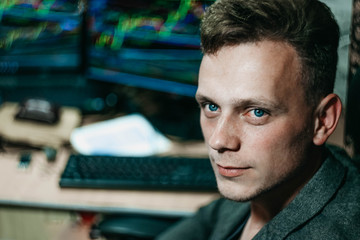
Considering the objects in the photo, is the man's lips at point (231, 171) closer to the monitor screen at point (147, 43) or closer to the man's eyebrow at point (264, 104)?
the man's eyebrow at point (264, 104)

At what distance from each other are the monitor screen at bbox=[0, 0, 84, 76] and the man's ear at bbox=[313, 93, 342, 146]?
971 mm

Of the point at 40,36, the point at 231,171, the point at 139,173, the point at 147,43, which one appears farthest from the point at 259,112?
the point at 40,36

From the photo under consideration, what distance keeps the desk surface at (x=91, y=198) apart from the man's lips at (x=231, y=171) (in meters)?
0.40

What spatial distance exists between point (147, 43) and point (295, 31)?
2.64 ft

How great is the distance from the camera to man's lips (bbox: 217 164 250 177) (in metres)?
0.71

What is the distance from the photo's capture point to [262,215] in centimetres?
86

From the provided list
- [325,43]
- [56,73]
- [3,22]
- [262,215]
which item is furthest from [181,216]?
[3,22]

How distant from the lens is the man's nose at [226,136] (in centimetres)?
69

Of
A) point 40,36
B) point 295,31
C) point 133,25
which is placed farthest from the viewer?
point 40,36

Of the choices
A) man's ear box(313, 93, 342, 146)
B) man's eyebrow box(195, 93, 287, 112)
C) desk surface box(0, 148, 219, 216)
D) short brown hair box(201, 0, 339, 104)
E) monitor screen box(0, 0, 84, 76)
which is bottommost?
desk surface box(0, 148, 219, 216)

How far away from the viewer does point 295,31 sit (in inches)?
25.8

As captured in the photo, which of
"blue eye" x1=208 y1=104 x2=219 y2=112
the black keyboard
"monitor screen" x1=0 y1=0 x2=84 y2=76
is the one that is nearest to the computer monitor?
"monitor screen" x1=0 y1=0 x2=84 y2=76

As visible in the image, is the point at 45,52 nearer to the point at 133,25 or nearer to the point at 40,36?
the point at 40,36

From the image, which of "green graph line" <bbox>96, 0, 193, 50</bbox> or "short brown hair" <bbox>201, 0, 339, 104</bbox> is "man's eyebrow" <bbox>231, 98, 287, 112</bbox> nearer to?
"short brown hair" <bbox>201, 0, 339, 104</bbox>
